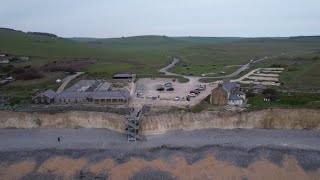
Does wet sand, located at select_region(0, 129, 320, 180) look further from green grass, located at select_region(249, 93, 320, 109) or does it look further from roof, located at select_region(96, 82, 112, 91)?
roof, located at select_region(96, 82, 112, 91)

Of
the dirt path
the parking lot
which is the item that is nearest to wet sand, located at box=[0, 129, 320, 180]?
the parking lot

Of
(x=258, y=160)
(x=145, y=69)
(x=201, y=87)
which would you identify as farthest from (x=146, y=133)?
(x=145, y=69)

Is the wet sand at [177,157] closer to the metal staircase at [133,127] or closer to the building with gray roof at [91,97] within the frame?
the metal staircase at [133,127]

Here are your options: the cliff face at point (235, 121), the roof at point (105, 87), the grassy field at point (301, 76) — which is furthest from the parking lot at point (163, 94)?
the grassy field at point (301, 76)

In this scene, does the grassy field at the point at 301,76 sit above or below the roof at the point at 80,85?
above

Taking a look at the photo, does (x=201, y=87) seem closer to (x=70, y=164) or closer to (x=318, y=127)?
(x=318, y=127)
